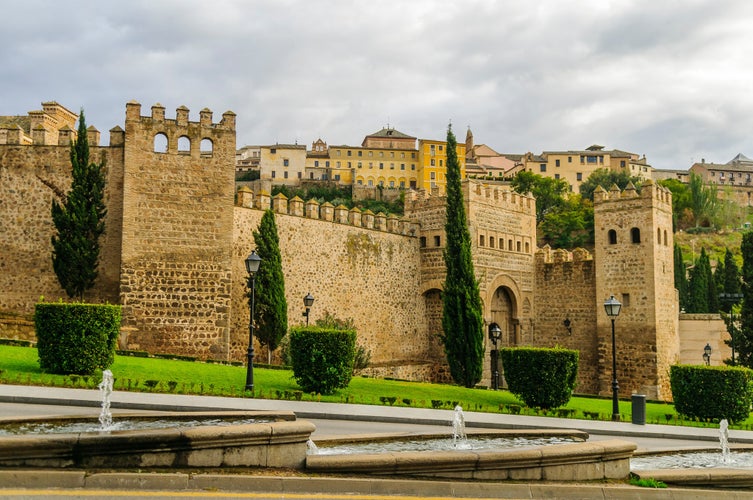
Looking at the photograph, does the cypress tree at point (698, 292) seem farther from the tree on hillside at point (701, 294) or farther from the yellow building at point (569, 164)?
the yellow building at point (569, 164)

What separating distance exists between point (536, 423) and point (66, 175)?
18.6 meters

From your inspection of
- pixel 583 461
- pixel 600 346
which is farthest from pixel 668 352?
pixel 583 461

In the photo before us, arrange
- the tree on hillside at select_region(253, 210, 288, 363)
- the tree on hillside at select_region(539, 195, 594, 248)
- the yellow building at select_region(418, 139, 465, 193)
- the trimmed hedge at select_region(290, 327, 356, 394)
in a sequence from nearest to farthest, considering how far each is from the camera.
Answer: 1. the trimmed hedge at select_region(290, 327, 356, 394)
2. the tree on hillside at select_region(253, 210, 288, 363)
3. the tree on hillside at select_region(539, 195, 594, 248)
4. the yellow building at select_region(418, 139, 465, 193)

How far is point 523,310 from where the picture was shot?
3809cm

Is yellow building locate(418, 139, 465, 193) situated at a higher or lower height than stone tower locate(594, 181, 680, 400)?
higher

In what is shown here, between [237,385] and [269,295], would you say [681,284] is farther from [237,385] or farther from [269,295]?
[237,385]

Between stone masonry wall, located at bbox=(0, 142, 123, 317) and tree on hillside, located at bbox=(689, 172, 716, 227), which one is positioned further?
tree on hillside, located at bbox=(689, 172, 716, 227)

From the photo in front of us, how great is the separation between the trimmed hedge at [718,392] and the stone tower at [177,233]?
14593mm

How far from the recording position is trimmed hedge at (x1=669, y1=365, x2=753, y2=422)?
67.5 ft

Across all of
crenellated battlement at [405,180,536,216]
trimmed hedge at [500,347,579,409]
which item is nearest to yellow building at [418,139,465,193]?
crenellated battlement at [405,180,536,216]

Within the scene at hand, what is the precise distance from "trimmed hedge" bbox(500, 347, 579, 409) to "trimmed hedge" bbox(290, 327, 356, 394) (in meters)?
5.11

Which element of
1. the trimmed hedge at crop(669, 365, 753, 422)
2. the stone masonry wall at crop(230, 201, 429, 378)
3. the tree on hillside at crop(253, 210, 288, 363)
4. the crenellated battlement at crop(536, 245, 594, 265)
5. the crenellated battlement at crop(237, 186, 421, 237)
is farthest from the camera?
the crenellated battlement at crop(536, 245, 594, 265)

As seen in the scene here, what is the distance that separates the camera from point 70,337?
52.7ft

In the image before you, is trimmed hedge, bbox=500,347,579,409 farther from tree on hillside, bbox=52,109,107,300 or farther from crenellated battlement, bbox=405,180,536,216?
crenellated battlement, bbox=405,180,536,216
